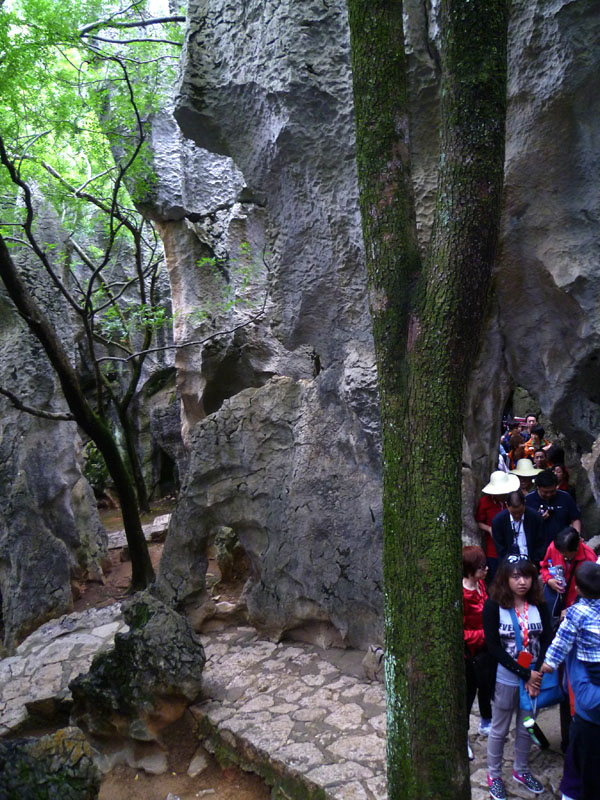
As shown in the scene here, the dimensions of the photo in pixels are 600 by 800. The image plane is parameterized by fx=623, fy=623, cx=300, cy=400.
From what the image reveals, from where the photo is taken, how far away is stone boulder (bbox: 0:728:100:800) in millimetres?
3185

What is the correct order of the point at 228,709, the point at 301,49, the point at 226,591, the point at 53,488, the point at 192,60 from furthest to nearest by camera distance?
the point at 53,488 < the point at 226,591 < the point at 192,60 < the point at 301,49 < the point at 228,709

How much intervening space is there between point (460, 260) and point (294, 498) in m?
3.63

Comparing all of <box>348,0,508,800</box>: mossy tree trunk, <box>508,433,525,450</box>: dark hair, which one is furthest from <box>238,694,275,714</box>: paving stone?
<box>508,433,525,450</box>: dark hair

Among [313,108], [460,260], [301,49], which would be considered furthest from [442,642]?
[301,49]

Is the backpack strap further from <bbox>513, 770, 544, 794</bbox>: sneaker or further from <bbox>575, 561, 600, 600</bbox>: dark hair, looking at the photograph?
<bbox>513, 770, 544, 794</bbox>: sneaker

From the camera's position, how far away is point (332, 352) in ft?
19.6

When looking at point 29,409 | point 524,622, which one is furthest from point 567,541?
point 29,409

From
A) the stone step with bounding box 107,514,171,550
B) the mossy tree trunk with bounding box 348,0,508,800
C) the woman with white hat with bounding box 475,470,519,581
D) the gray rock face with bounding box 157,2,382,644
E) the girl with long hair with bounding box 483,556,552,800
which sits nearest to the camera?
the mossy tree trunk with bounding box 348,0,508,800

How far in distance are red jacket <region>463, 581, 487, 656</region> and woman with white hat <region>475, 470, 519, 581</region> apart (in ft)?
4.63

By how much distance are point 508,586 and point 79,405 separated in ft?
17.8

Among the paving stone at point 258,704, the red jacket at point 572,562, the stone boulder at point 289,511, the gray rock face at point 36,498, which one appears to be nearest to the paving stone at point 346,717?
the paving stone at point 258,704

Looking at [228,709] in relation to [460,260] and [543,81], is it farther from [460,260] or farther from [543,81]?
[543,81]

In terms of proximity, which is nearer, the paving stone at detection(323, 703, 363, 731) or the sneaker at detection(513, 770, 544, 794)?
the sneaker at detection(513, 770, 544, 794)

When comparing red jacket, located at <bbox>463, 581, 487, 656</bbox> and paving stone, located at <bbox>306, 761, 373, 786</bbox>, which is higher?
red jacket, located at <bbox>463, 581, 487, 656</bbox>
